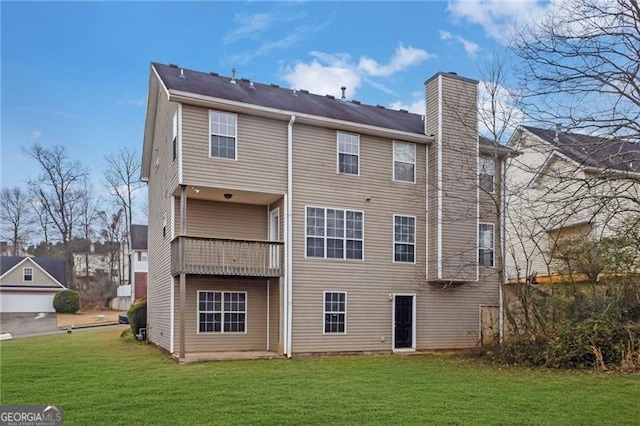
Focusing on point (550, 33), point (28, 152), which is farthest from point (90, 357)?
point (28, 152)

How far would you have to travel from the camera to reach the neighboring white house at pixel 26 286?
4053 centimetres

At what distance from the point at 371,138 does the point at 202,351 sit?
8.09 metres

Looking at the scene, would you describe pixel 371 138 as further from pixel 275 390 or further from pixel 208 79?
pixel 275 390

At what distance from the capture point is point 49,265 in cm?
4272

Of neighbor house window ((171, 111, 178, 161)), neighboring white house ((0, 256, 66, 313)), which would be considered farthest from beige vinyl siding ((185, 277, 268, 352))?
neighboring white house ((0, 256, 66, 313))

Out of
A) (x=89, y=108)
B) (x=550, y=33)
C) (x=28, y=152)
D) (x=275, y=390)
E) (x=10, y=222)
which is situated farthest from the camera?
(x=10, y=222)

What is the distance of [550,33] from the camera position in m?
8.29

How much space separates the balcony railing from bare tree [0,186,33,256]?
36680 millimetres

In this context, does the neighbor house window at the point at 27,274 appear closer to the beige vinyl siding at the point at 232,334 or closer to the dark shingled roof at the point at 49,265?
the dark shingled roof at the point at 49,265

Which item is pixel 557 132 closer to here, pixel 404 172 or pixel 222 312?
pixel 404 172

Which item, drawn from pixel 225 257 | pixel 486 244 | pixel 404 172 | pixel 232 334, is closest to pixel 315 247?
pixel 225 257

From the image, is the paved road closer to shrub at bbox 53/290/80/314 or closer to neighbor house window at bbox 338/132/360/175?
shrub at bbox 53/290/80/314

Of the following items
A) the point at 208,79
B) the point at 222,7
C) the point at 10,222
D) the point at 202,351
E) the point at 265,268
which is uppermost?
the point at 222,7

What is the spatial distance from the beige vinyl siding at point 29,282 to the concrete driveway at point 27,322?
102 inches
